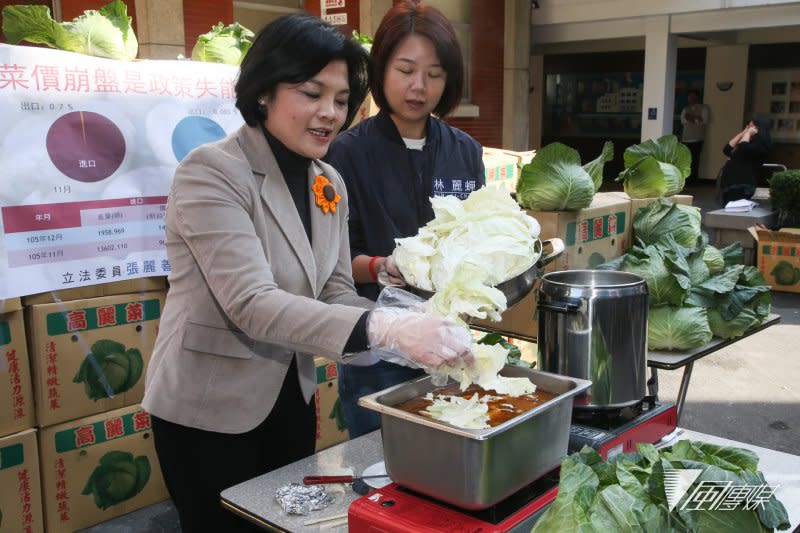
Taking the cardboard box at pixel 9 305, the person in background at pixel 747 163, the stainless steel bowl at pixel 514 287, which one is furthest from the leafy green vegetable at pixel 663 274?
the person in background at pixel 747 163

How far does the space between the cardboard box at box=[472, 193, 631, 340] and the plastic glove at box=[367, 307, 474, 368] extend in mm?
1827

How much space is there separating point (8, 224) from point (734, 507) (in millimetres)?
2914

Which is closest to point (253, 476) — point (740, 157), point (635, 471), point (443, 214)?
point (443, 214)

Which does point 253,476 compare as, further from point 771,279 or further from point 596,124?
point 596,124

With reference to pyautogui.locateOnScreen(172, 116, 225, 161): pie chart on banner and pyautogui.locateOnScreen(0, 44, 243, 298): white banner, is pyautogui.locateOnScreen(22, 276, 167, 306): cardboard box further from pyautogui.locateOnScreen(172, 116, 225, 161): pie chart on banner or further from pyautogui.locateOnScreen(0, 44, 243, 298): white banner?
pyautogui.locateOnScreen(172, 116, 225, 161): pie chart on banner

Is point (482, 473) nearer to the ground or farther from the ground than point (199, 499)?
farther from the ground

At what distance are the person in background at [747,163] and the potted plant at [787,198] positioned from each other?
55.3 inches

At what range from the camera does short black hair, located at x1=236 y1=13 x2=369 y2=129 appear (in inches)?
74.3

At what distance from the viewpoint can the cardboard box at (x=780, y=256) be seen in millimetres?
7625

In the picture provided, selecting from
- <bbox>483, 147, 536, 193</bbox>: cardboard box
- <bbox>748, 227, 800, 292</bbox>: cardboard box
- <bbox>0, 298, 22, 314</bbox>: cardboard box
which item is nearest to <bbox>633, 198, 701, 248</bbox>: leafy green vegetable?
<bbox>483, 147, 536, 193</bbox>: cardboard box

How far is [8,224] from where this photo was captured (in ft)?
10.1

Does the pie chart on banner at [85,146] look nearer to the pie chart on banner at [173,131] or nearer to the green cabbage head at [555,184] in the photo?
the pie chart on banner at [173,131]

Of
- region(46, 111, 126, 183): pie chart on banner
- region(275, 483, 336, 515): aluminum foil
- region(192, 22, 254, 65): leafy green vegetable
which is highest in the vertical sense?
region(192, 22, 254, 65): leafy green vegetable

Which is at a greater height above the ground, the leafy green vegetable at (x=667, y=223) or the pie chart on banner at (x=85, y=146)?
the pie chart on banner at (x=85, y=146)
